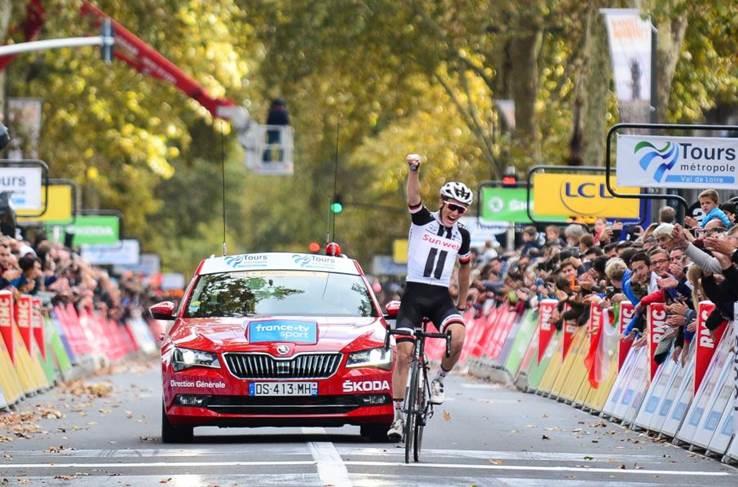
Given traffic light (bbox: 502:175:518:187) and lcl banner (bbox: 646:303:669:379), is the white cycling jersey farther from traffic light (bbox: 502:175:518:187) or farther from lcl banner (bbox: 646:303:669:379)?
traffic light (bbox: 502:175:518:187)

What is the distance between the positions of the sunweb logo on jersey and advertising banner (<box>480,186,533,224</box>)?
17.6 meters

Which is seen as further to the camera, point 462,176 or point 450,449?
point 462,176

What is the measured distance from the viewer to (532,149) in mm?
49438

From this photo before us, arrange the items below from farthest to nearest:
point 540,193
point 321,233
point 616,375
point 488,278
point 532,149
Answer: point 321,233 < point 532,149 < point 488,278 < point 540,193 < point 616,375

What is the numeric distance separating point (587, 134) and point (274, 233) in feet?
225

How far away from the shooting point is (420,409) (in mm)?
15703

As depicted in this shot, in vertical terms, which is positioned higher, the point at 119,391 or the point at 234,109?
the point at 234,109

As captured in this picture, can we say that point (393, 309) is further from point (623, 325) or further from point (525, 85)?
point (525, 85)

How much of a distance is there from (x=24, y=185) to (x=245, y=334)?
754 inches

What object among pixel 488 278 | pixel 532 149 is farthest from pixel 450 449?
pixel 532 149

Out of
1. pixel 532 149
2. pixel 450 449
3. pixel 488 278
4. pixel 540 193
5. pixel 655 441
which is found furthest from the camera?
pixel 532 149

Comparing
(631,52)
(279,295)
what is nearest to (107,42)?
(631,52)

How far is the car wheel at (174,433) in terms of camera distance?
17688 millimetres

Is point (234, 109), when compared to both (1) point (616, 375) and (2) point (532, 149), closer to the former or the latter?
(2) point (532, 149)
